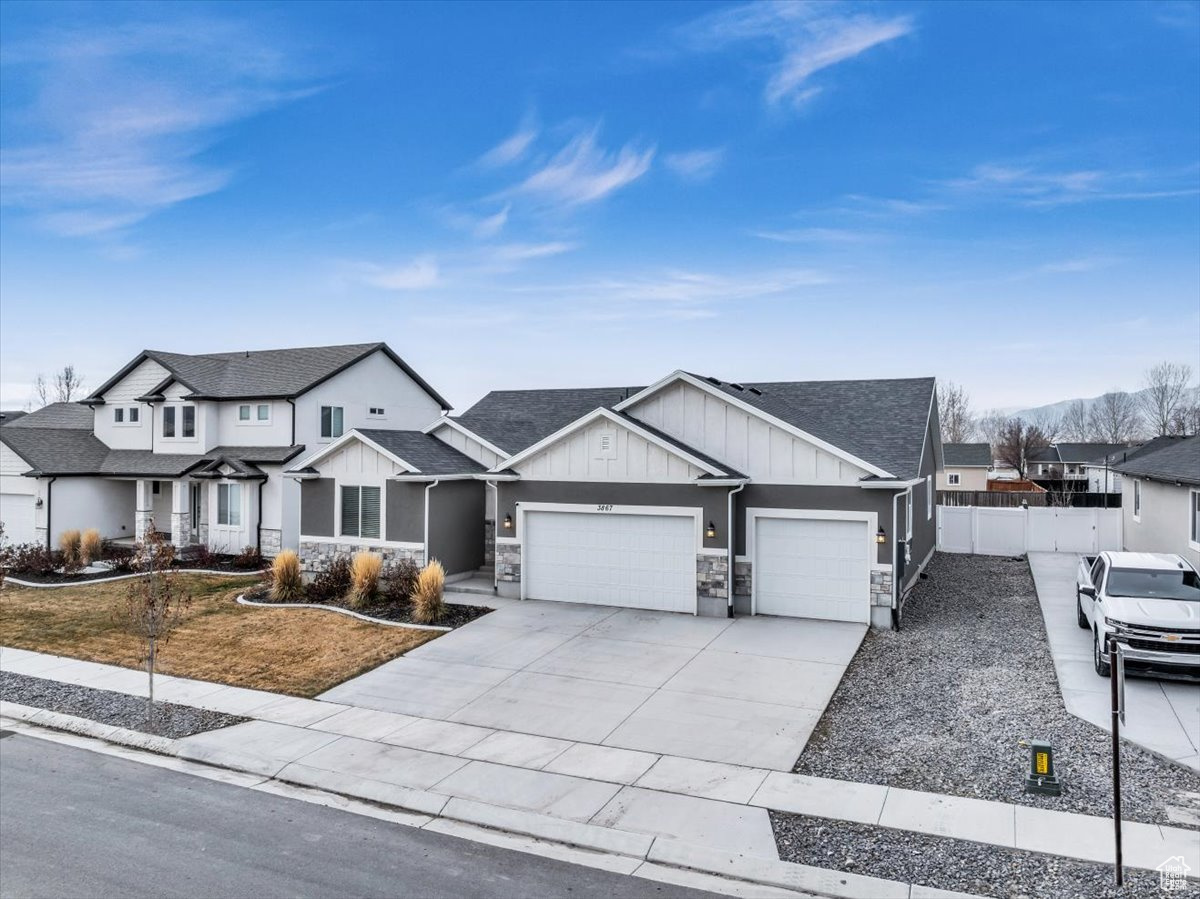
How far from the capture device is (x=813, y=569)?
1466 cm

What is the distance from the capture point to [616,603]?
51.6 ft

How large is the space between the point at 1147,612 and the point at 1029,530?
43.1 feet

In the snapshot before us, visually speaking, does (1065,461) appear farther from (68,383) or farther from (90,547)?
(68,383)

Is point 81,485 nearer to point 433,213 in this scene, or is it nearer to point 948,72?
point 433,213

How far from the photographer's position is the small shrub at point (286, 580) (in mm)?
16797

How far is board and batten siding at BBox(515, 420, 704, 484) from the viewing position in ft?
50.0

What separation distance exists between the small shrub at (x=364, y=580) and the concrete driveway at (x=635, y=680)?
3.00 metres

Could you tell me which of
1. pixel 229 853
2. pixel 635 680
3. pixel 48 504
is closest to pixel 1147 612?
pixel 635 680

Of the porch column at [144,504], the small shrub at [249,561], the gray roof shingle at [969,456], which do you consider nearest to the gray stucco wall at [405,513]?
the small shrub at [249,561]

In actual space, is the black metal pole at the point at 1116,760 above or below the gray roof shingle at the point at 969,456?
below

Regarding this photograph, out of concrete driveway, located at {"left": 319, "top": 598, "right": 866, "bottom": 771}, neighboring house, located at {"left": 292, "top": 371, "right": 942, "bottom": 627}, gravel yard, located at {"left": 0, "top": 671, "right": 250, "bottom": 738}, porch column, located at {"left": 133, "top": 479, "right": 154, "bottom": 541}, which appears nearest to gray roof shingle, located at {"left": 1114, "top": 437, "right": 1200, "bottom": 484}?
neighboring house, located at {"left": 292, "top": 371, "right": 942, "bottom": 627}

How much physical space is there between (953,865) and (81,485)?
2839 cm

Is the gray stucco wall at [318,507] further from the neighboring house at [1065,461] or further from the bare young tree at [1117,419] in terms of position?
the bare young tree at [1117,419]

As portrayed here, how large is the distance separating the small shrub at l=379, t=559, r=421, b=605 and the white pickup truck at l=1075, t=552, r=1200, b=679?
40.6 ft
